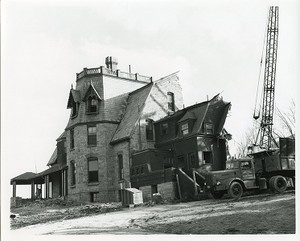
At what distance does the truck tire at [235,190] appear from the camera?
22984 millimetres

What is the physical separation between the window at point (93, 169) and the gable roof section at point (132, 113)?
6.46ft

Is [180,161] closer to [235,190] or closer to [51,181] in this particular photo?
[235,190]

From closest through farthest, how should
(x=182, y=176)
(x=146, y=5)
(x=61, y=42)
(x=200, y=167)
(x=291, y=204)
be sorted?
(x=291, y=204) → (x=146, y=5) → (x=61, y=42) → (x=182, y=176) → (x=200, y=167)

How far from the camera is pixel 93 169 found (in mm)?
34594

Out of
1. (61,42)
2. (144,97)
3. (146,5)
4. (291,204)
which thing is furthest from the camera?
Result: (144,97)

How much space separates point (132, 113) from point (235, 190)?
1335cm

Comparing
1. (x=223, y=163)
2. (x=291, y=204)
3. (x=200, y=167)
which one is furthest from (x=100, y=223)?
(x=223, y=163)

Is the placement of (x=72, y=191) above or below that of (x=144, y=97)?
below

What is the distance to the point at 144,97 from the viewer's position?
34312mm

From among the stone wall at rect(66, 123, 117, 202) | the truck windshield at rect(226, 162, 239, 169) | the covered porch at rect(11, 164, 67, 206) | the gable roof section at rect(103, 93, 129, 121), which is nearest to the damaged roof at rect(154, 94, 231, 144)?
the stone wall at rect(66, 123, 117, 202)

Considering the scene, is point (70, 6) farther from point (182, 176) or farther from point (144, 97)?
point (144, 97)

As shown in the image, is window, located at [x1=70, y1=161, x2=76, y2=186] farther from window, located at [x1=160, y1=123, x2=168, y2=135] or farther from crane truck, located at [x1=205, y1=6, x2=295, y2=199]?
crane truck, located at [x1=205, y1=6, x2=295, y2=199]

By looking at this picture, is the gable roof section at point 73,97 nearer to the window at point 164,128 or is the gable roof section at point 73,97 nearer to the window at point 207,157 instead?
the window at point 164,128

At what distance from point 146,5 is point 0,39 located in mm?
6119
